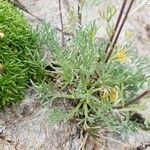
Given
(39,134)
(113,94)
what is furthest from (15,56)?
(113,94)

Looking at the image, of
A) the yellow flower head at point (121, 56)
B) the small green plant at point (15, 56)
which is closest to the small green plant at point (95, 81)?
the yellow flower head at point (121, 56)

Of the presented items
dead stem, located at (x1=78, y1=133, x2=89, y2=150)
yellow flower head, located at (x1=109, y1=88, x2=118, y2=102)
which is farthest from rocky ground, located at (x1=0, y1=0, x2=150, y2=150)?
yellow flower head, located at (x1=109, y1=88, x2=118, y2=102)

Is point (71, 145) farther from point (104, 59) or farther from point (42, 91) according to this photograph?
point (104, 59)

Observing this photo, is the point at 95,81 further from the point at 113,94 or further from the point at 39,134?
the point at 39,134

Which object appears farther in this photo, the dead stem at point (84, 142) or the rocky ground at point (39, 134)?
the dead stem at point (84, 142)

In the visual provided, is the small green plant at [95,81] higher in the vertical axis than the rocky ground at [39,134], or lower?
higher

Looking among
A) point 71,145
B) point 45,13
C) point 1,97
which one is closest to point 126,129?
point 71,145

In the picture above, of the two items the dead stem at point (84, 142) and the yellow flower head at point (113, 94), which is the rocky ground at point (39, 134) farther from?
the yellow flower head at point (113, 94)
